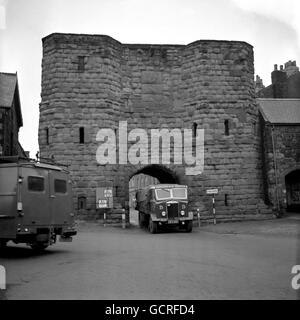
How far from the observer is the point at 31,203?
452 inches

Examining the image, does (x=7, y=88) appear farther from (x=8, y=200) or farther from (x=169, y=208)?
(x=8, y=200)

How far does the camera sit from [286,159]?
2912cm

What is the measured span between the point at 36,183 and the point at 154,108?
1545 cm

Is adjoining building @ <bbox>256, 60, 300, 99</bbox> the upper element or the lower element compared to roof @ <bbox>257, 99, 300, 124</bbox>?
upper

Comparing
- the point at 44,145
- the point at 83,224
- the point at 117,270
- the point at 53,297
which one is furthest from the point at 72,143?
the point at 53,297

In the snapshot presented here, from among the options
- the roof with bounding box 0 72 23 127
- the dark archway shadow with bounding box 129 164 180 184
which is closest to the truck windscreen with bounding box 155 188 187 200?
the dark archway shadow with bounding box 129 164 180 184

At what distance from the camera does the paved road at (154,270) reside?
6754mm

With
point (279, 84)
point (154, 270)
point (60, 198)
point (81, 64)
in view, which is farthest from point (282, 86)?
point (154, 270)

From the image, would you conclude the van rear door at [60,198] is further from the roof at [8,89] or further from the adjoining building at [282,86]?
the adjoining building at [282,86]

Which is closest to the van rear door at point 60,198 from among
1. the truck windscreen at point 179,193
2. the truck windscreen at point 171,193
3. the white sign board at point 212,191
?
the truck windscreen at point 171,193

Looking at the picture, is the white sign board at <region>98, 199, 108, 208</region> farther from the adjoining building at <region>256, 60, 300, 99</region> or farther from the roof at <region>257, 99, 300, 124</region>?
the adjoining building at <region>256, 60, 300, 99</region>

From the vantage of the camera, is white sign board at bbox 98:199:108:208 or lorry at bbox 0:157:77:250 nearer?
lorry at bbox 0:157:77:250

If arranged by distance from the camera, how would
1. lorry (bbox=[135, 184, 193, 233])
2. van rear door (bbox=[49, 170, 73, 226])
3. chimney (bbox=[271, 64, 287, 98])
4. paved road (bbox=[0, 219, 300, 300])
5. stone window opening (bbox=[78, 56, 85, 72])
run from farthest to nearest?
chimney (bbox=[271, 64, 287, 98]) → stone window opening (bbox=[78, 56, 85, 72]) → lorry (bbox=[135, 184, 193, 233]) → van rear door (bbox=[49, 170, 73, 226]) → paved road (bbox=[0, 219, 300, 300])

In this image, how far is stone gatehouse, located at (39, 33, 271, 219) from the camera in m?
24.6
